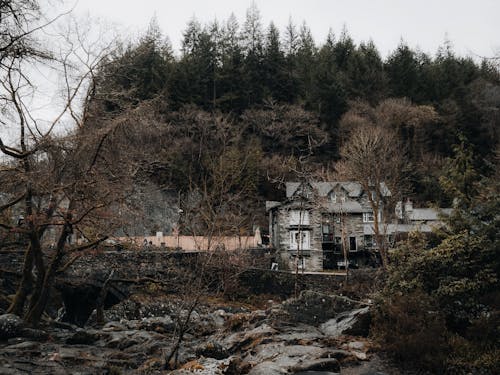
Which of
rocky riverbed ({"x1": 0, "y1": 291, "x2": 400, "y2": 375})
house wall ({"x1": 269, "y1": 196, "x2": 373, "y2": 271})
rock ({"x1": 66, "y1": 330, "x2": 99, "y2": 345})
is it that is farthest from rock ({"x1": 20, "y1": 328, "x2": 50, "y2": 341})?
house wall ({"x1": 269, "y1": 196, "x2": 373, "y2": 271})

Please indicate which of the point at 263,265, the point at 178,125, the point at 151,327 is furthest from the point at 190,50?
the point at 151,327

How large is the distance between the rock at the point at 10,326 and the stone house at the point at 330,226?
27134 millimetres

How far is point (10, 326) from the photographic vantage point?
43.9 ft

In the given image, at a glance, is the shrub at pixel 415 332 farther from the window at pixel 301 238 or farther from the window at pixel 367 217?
the window at pixel 367 217

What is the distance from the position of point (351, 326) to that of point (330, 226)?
31075mm

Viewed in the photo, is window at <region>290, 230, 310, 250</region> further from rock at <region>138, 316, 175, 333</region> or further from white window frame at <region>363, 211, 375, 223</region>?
rock at <region>138, 316, 175, 333</region>

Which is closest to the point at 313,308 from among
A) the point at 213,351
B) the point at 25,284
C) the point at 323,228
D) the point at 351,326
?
the point at 351,326

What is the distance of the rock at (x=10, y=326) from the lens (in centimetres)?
1317

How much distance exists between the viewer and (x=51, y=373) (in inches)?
407

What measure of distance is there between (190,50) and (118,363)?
50581 mm

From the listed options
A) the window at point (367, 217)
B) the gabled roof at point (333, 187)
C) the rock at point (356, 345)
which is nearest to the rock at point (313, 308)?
the rock at point (356, 345)

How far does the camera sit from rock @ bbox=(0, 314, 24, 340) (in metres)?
13.2

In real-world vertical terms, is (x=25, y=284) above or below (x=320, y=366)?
above

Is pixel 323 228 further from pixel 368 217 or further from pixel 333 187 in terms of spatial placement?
pixel 368 217
